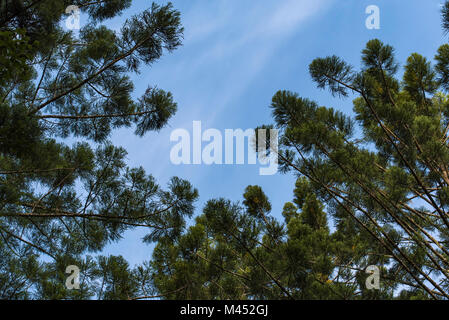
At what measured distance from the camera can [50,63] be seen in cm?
542

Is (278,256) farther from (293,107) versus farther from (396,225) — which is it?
(293,107)

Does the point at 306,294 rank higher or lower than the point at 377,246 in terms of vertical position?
lower

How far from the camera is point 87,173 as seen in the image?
4832 millimetres

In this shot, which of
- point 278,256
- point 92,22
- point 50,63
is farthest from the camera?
point 92,22

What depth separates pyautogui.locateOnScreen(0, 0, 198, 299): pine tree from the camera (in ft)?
14.6

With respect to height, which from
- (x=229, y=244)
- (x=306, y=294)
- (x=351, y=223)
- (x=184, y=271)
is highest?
(x=351, y=223)

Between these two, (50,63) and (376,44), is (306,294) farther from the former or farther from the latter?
(50,63)

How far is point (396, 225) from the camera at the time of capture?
15.7 feet

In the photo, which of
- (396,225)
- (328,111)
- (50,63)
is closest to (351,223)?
(396,225)

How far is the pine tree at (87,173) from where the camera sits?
446cm

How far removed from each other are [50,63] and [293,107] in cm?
370

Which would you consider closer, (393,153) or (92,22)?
(393,153)

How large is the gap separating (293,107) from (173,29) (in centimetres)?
195

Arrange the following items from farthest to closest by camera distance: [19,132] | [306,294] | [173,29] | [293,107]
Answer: [293,107] → [173,29] → [306,294] → [19,132]
